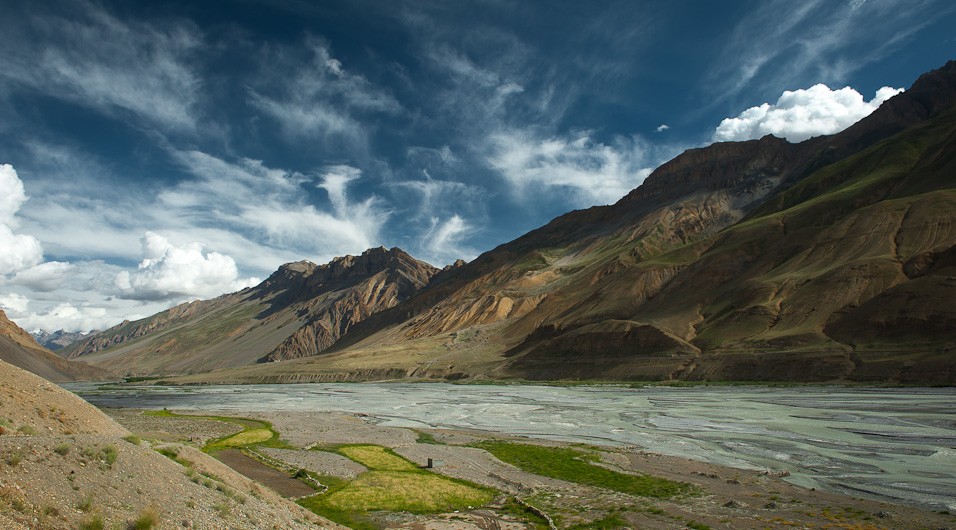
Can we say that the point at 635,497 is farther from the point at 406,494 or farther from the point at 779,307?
the point at 779,307

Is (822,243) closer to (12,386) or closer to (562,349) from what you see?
(562,349)

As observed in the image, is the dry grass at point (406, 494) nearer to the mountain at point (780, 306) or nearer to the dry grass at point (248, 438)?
the dry grass at point (248, 438)

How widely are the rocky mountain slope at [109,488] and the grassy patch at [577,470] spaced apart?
14.3m

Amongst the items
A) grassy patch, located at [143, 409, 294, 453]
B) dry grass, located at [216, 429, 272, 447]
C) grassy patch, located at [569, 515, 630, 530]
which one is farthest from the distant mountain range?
dry grass, located at [216, 429, 272, 447]

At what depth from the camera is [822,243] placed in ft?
401

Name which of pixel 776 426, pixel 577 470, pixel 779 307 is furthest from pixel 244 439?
pixel 779 307

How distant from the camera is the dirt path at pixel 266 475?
79.8ft

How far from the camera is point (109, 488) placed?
1188 cm

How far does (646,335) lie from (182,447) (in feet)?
361

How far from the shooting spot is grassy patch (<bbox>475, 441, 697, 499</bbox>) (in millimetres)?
24531

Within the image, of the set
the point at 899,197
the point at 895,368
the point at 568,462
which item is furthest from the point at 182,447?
the point at 899,197

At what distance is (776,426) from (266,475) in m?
37.2

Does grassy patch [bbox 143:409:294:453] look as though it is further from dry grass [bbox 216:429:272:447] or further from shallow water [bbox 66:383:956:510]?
shallow water [bbox 66:383:956:510]

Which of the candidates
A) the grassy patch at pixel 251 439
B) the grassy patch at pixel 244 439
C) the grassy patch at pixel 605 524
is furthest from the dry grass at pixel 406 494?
the grassy patch at pixel 244 439
